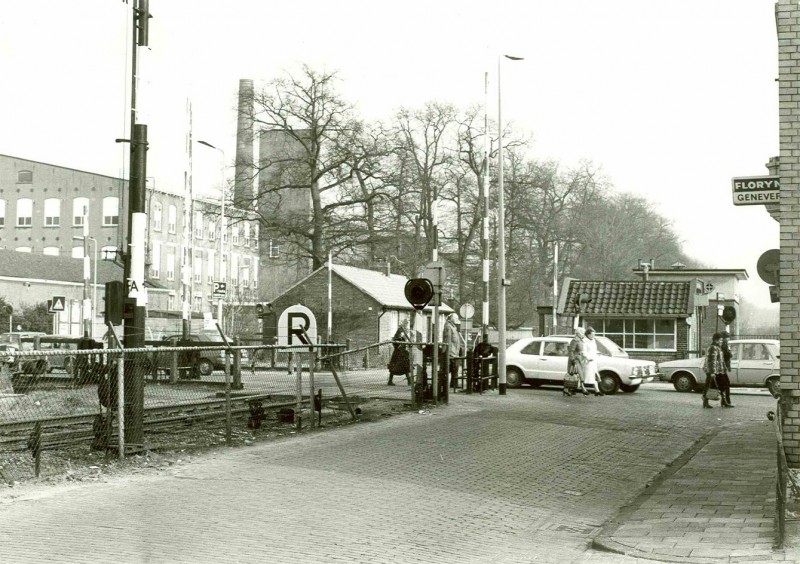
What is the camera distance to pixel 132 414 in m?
11.9

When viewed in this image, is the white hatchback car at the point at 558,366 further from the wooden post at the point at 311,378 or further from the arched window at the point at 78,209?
the arched window at the point at 78,209

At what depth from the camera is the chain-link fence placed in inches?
460

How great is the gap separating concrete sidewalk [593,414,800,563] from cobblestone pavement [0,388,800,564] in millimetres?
22

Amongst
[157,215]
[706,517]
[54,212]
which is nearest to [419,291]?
[706,517]

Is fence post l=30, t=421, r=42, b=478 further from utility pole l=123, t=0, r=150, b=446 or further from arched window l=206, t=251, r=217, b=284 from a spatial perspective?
arched window l=206, t=251, r=217, b=284

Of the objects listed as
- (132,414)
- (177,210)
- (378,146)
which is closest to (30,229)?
(177,210)

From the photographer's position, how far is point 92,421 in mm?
12164

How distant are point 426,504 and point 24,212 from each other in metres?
69.0

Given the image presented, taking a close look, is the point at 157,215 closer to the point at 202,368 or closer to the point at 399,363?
the point at 399,363

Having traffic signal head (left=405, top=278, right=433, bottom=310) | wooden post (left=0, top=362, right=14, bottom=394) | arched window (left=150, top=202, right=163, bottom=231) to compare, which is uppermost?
arched window (left=150, top=202, right=163, bottom=231)

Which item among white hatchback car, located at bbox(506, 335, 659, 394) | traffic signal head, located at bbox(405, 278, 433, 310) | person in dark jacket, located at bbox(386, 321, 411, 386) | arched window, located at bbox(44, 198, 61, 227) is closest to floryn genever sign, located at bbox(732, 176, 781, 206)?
person in dark jacket, located at bbox(386, 321, 411, 386)

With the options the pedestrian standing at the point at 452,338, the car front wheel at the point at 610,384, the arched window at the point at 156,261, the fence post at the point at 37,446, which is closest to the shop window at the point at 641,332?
the car front wheel at the point at 610,384

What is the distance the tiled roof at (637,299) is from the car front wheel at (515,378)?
450 inches

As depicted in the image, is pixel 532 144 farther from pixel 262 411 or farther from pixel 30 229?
pixel 262 411
